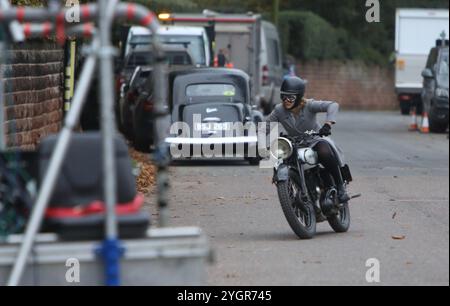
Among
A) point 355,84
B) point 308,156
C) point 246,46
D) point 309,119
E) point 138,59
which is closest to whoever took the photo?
point 308,156

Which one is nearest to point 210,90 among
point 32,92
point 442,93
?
point 32,92

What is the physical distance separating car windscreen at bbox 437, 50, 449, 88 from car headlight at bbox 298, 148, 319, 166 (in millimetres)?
→ 21024

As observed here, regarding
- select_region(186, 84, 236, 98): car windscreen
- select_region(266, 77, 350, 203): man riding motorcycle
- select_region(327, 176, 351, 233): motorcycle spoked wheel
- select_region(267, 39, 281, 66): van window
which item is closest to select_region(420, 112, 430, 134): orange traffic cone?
select_region(267, 39, 281, 66): van window

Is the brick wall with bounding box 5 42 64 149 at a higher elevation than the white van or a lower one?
higher

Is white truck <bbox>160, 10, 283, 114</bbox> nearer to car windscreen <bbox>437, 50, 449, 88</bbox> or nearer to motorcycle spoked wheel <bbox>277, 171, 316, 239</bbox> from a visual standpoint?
car windscreen <bbox>437, 50, 449, 88</bbox>

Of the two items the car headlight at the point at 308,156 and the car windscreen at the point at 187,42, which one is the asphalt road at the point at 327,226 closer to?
the car headlight at the point at 308,156

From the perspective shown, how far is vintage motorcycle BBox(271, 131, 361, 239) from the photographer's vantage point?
1274cm

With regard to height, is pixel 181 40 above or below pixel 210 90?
above

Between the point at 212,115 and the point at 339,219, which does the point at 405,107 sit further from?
the point at 339,219

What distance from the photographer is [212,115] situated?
2323 centimetres

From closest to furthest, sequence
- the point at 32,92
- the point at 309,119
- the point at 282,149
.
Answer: the point at 282,149 < the point at 309,119 < the point at 32,92

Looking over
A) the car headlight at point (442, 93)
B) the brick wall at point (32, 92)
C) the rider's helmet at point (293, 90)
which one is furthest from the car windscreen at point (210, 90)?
the rider's helmet at point (293, 90)

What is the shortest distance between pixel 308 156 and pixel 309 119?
0.43m
